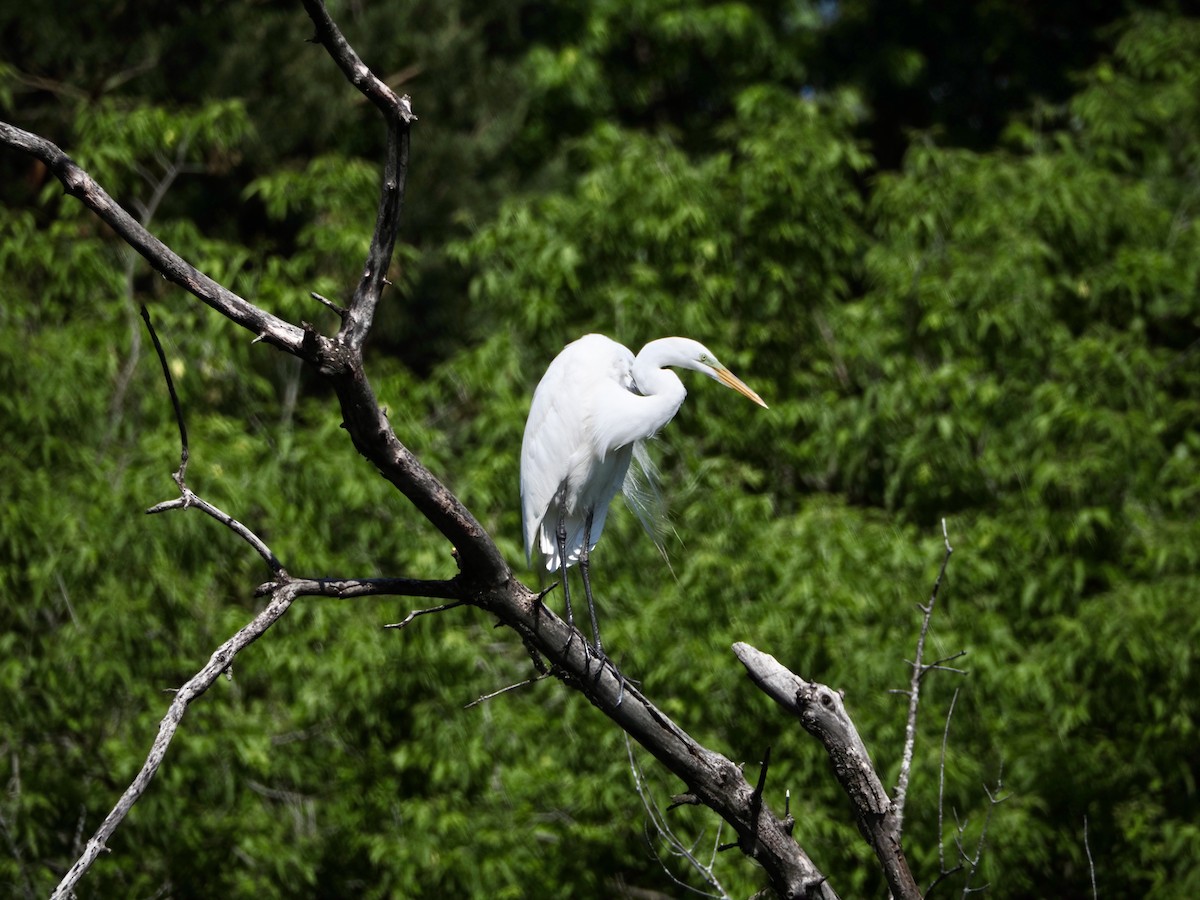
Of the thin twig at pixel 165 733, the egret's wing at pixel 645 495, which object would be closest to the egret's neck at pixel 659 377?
the egret's wing at pixel 645 495

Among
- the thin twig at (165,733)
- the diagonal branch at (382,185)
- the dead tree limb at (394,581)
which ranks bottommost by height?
the thin twig at (165,733)

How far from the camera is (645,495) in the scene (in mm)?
3480

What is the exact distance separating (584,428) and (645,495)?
0.38 metres

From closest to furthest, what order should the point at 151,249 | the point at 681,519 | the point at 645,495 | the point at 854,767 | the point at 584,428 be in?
the point at 151,249
the point at 854,767
the point at 584,428
the point at 645,495
the point at 681,519

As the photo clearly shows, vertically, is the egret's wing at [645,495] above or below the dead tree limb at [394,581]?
above

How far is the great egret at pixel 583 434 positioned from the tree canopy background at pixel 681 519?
101cm

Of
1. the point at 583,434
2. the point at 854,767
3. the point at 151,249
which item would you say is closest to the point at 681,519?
the point at 583,434

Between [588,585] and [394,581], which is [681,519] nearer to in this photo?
[588,585]

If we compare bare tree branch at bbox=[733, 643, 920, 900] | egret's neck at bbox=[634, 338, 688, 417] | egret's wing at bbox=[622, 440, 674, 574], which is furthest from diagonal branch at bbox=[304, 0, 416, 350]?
egret's wing at bbox=[622, 440, 674, 574]

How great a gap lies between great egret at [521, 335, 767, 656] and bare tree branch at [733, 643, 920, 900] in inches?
34.5

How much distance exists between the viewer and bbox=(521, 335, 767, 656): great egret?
303 cm

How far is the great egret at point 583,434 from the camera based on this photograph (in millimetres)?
3031

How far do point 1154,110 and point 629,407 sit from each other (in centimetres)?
451

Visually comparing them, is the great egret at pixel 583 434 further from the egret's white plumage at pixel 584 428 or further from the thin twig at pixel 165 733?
the thin twig at pixel 165 733
